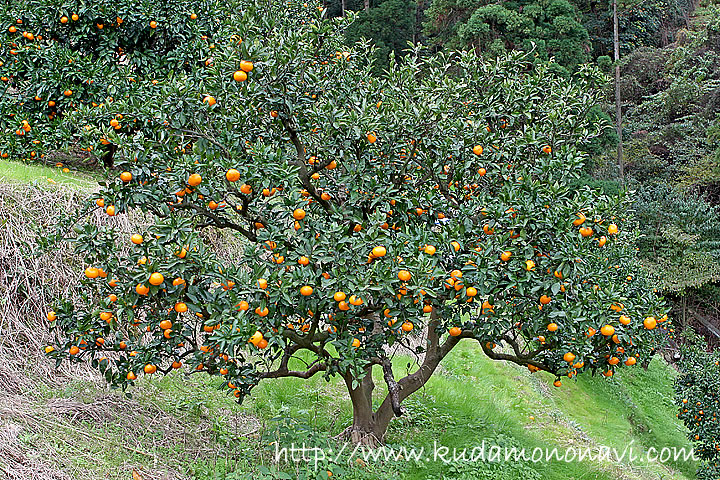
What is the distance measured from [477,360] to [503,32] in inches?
366

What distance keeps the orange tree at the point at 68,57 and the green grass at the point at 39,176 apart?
27cm

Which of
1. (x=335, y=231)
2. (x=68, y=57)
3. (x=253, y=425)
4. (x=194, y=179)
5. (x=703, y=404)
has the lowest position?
(x=703, y=404)

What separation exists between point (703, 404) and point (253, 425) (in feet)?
16.6

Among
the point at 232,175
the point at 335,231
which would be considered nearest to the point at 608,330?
the point at 335,231

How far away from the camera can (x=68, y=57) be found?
581 cm

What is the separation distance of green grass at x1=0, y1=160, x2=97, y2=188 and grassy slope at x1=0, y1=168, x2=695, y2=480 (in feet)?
0.09

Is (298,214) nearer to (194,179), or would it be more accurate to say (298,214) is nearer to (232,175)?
(232,175)

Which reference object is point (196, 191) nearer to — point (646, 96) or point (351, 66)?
point (351, 66)

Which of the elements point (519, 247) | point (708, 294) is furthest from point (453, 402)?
point (708, 294)

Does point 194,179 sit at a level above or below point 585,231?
above

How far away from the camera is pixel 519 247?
9.82ft

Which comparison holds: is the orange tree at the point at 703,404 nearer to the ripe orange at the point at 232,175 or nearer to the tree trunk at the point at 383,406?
the tree trunk at the point at 383,406

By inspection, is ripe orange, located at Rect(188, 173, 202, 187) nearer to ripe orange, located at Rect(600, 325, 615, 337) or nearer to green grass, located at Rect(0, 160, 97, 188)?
ripe orange, located at Rect(600, 325, 615, 337)

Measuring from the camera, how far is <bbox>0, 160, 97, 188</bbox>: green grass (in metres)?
5.12
